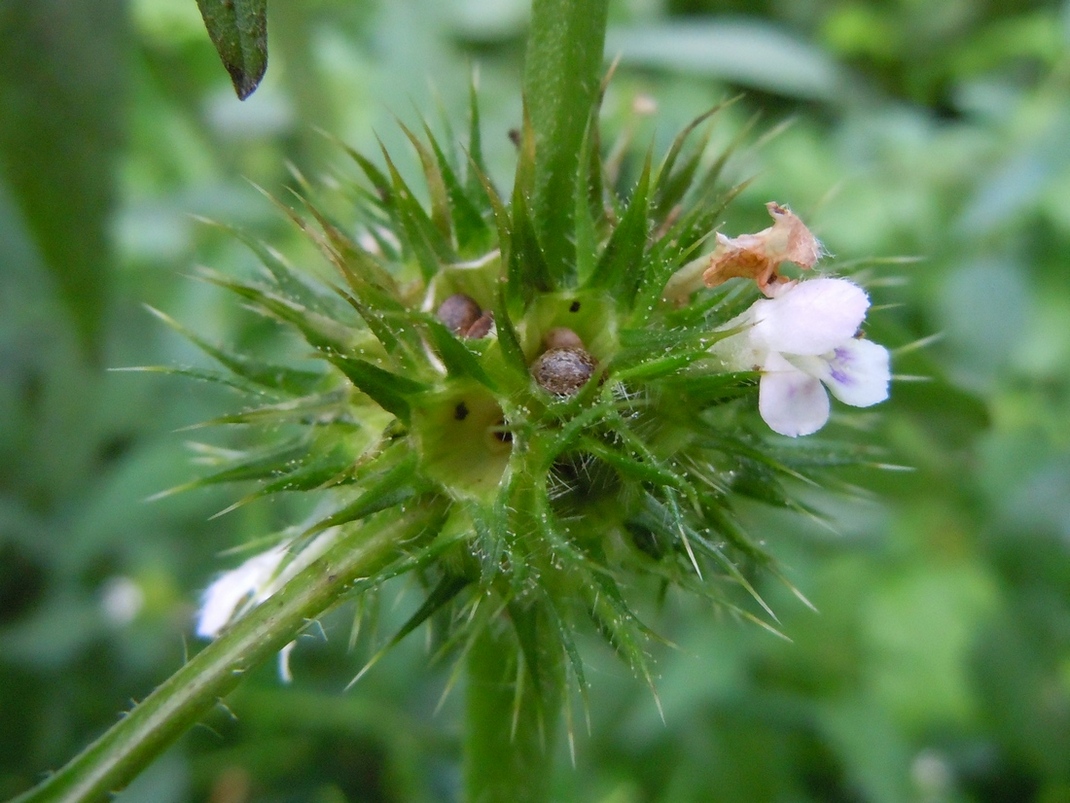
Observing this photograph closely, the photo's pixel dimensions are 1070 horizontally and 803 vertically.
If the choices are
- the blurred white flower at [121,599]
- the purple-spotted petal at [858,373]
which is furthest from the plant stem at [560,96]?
the blurred white flower at [121,599]

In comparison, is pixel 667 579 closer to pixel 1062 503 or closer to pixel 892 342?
pixel 892 342

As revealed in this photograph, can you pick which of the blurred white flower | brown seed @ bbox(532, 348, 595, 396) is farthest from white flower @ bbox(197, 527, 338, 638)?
the blurred white flower

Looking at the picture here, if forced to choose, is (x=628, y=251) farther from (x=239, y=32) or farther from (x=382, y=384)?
(x=239, y=32)

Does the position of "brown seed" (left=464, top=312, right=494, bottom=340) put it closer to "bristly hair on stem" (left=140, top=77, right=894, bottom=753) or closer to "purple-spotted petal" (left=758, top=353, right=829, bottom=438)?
"bristly hair on stem" (left=140, top=77, right=894, bottom=753)

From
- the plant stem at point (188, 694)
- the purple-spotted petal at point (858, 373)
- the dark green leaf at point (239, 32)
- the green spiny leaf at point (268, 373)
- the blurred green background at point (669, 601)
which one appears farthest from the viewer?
the blurred green background at point (669, 601)

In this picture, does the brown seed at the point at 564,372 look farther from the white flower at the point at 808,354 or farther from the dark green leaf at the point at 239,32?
the dark green leaf at the point at 239,32

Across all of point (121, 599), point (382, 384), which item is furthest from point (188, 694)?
point (121, 599)
